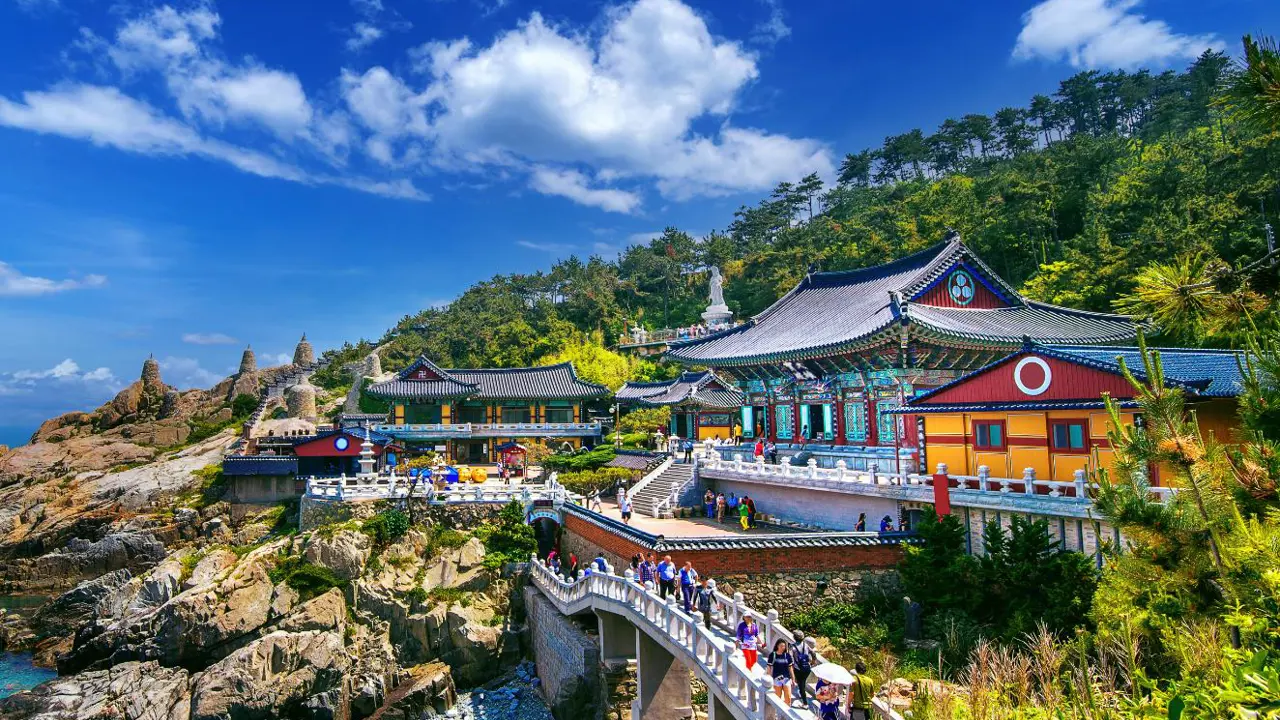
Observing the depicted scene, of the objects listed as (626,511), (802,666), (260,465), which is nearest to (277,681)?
(626,511)

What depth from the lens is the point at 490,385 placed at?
54594 millimetres

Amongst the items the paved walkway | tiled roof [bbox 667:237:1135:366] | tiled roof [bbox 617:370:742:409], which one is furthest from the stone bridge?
tiled roof [bbox 617:370:742:409]

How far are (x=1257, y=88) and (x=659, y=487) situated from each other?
88.1ft

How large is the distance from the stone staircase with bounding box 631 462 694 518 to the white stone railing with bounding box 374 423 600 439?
2075 cm

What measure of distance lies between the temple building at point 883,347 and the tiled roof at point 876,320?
0.06 metres

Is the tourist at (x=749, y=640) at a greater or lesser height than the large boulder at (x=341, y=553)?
greater

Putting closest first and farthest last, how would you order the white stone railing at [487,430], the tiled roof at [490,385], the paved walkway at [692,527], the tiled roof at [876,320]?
the paved walkway at [692,527], the tiled roof at [876,320], the white stone railing at [487,430], the tiled roof at [490,385]

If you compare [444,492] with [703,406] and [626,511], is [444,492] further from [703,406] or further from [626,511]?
[703,406]

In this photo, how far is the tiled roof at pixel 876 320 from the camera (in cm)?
2592

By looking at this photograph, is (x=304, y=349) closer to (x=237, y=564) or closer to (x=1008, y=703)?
(x=237, y=564)

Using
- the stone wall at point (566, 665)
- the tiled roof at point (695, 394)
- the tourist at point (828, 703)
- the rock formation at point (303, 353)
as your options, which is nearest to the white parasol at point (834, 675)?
the tourist at point (828, 703)

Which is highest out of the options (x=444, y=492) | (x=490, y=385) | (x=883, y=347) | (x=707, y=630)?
(x=490, y=385)

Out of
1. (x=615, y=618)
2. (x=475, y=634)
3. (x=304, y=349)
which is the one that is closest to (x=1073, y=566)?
(x=615, y=618)

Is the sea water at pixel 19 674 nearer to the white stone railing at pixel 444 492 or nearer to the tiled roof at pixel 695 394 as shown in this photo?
Answer: the white stone railing at pixel 444 492
